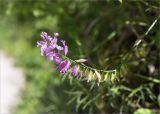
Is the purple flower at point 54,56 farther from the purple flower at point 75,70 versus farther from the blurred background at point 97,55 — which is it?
the blurred background at point 97,55

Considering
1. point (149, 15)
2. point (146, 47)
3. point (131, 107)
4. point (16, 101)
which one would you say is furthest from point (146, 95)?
point (16, 101)

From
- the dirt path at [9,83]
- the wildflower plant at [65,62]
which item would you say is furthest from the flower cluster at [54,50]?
the dirt path at [9,83]

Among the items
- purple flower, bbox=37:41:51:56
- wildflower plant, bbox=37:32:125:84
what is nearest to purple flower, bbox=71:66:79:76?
wildflower plant, bbox=37:32:125:84

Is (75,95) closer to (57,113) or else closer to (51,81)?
(57,113)

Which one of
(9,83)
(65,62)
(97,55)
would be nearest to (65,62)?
(65,62)

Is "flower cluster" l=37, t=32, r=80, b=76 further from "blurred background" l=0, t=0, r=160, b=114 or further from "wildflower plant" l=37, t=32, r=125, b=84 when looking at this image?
"blurred background" l=0, t=0, r=160, b=114

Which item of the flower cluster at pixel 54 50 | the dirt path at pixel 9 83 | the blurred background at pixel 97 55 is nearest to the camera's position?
the flower cluster at pixel 54 50
